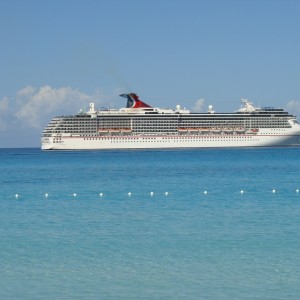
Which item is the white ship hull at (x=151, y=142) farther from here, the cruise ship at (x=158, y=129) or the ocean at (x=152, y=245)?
the ocean at (x=152, y=245)

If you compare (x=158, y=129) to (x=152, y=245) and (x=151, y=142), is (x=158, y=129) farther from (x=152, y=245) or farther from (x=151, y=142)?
(x=152, y=245)

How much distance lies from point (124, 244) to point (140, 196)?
16414mm

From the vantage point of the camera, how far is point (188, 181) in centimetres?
5041

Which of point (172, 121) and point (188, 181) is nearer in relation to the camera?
point (188, 181)

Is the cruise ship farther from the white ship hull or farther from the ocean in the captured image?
the ocean

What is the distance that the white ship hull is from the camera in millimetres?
127812

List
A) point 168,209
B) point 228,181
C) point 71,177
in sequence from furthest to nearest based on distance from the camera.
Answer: point 71,177, point 228,181, point 168,209

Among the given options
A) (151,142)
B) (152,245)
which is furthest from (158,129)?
(152,245)

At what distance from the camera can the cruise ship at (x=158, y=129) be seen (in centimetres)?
12800

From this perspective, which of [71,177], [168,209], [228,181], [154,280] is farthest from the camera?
[71,177]

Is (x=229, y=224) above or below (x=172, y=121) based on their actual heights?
below

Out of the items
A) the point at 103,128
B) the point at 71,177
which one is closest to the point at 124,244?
the point at 71,177

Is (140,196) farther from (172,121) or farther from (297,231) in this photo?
(172,121)

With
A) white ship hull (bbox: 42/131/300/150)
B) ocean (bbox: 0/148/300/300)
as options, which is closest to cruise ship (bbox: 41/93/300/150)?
white ship hull (bbox: 42/131/300/150)
